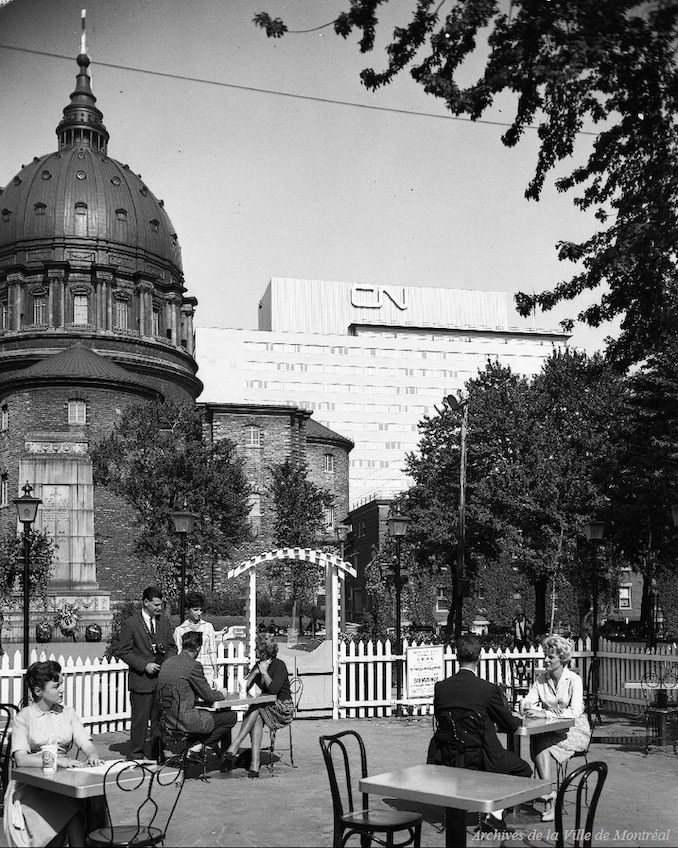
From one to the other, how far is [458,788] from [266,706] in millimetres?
5149

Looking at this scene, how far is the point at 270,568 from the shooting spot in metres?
62.9

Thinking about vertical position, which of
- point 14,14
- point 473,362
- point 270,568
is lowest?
point 270,568

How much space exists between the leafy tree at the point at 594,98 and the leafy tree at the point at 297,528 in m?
44.8

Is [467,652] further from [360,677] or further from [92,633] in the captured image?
[92,633]

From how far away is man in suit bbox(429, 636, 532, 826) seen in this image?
8047 millimetres

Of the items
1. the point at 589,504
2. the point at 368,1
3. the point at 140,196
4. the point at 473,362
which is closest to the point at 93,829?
the point at 368,1

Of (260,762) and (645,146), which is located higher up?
(645,146)

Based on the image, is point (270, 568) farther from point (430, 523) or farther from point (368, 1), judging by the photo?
point (368, 1)

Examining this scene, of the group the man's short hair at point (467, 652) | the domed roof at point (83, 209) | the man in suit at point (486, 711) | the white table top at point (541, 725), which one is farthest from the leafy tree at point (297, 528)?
the man in suit at point (486, 711)

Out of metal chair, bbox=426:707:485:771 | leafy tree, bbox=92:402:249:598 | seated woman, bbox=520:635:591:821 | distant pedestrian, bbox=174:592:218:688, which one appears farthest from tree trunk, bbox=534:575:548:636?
metal chair, bbox=426:707:485:771

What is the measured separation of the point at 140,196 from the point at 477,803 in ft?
261

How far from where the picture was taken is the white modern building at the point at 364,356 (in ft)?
338

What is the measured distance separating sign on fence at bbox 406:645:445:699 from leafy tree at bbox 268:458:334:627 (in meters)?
39.6

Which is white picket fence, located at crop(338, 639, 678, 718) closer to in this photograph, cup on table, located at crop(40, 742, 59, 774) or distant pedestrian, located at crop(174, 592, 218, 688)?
distant pedestrian, located at crop(174, 592, 218, 688)
